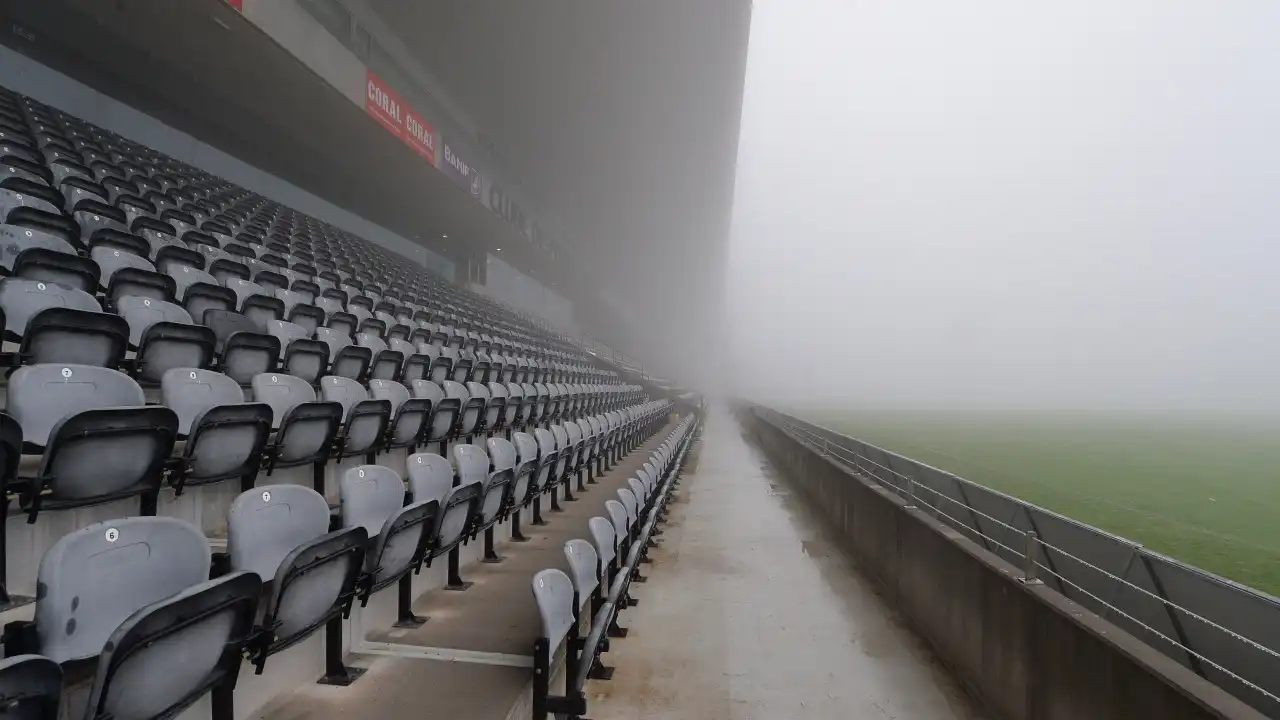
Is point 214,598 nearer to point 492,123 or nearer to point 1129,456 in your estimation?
point 492,123

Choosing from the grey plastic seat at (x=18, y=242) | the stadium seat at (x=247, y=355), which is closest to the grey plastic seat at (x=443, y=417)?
the stadium seat at (x=247, y=355)

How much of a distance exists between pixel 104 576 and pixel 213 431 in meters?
1.35

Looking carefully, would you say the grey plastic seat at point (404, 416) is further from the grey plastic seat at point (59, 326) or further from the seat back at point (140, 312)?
the grey plastic seat at point (59, 326)

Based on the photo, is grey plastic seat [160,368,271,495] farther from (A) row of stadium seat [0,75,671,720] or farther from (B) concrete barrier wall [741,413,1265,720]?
(B) concrete barrier wall [741,413,1265,720]

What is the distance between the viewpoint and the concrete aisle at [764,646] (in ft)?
10.6

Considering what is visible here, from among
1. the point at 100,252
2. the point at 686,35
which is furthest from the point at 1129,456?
the point at 100,252

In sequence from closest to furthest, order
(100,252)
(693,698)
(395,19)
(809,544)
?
1. (693,698)
2. (100,252)
3. (809,544)
4. (395,19)

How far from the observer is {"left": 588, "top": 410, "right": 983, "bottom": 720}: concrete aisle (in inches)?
128

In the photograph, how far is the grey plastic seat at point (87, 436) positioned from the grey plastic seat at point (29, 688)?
1.31m

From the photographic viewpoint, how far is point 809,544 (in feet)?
22.5

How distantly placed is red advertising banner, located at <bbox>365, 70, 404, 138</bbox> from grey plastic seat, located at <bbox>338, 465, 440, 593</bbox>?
1155 cm

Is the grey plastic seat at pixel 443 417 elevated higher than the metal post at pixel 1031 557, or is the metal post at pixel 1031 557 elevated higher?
the grey plastic seat at pixel 443 417

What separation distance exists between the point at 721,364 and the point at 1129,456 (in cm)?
7352

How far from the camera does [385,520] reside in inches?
121
